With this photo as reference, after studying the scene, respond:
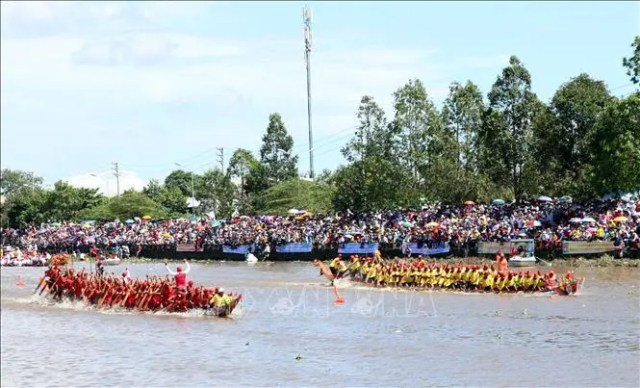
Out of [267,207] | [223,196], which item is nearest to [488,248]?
[267,207]

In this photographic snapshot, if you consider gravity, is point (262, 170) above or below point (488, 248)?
above

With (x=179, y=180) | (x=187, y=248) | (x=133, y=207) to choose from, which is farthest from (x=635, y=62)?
(x=179, y=180)

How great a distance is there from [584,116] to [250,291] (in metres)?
22.4

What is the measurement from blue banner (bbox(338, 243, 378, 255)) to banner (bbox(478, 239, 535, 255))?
5.82 metres

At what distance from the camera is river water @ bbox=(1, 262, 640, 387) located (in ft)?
63.5

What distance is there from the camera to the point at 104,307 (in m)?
30.5

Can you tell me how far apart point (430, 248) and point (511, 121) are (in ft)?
38.8

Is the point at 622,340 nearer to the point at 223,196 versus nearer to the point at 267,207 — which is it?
the point at 267,207

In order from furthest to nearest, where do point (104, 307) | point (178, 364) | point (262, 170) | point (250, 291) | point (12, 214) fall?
point (12, 214) < point (262, 170) < point (250, 291) < point (104, 307) < point (178, 364)

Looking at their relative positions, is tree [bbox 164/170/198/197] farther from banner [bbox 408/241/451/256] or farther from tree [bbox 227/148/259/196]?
banner [bbox 408/241/451/256]

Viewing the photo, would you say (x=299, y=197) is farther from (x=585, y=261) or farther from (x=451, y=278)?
(x=451, y=278)

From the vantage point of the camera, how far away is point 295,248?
4856cm

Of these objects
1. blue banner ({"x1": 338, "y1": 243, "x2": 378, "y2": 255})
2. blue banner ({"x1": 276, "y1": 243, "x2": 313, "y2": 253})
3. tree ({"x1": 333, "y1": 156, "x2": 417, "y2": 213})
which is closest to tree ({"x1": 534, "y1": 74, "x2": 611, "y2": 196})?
tree ({"x1": 333, "y1": 156, "x2": 417, "y2": 213})

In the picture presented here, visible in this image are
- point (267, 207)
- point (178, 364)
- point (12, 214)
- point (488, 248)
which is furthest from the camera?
point (12, 214)
